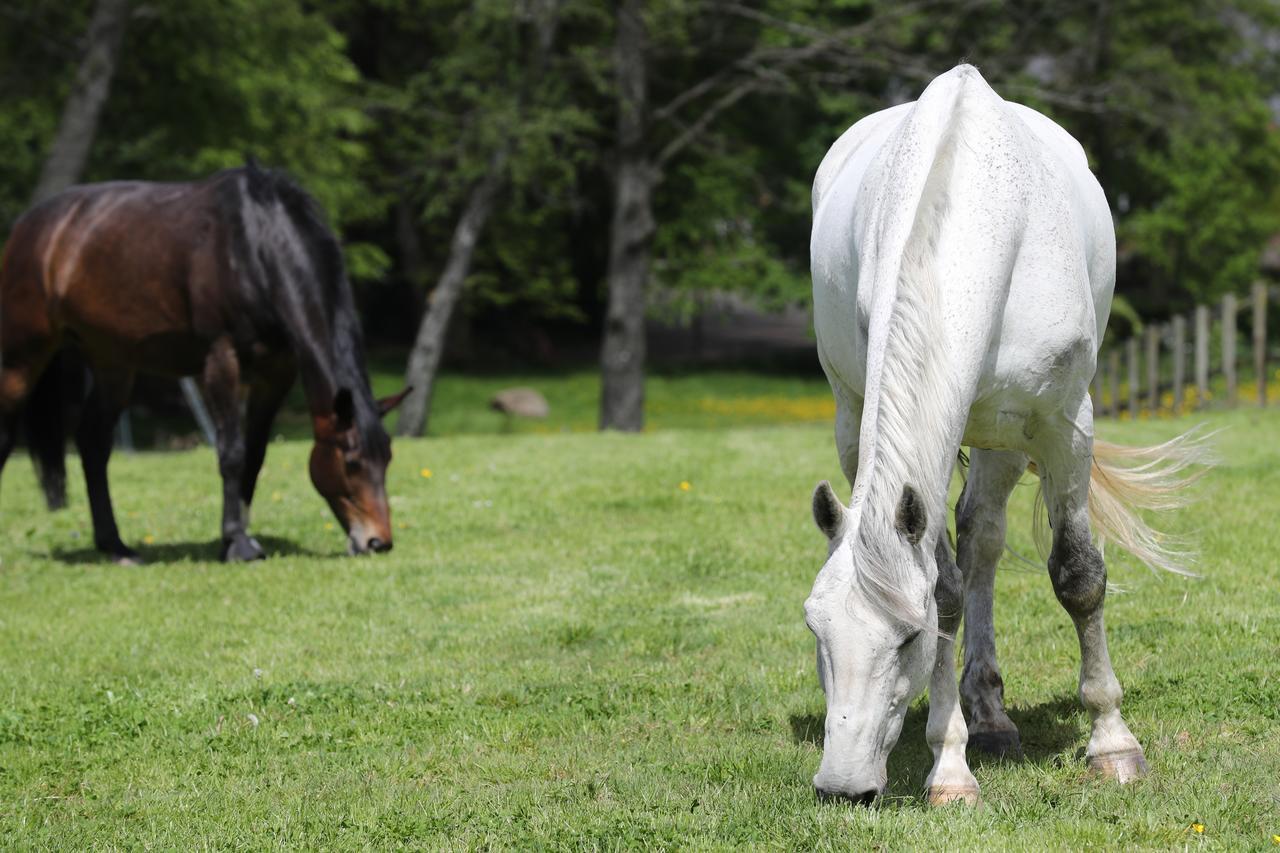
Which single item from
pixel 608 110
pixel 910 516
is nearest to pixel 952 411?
pixel 910 516

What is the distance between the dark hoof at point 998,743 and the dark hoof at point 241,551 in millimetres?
5876

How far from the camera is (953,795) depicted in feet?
14.4

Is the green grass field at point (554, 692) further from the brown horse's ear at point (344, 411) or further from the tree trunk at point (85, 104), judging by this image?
the tree trunk at point (85, 104)

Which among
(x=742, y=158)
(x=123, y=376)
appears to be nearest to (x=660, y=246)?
(x=742, y=158)

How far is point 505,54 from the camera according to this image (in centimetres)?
2188

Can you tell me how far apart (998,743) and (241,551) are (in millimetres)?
6028

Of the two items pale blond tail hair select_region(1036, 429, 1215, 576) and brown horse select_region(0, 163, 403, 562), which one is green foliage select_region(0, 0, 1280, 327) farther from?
pale blond tail hair select_region(1036, 429, 1215, 576)

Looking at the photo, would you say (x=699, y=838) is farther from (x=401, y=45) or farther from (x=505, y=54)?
(x=401, y=45)

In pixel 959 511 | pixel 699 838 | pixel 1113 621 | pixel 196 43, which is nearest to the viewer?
pixel 699 838

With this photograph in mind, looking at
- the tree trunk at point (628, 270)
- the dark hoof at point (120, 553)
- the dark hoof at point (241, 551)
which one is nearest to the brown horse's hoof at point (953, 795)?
the dark hoof at point (241, 551)

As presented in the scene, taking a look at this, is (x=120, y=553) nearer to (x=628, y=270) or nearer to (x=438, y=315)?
(x=438, y=315)

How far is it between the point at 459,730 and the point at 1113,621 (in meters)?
3.20

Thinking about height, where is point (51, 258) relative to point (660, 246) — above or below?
above

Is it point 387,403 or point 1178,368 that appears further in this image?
point 1178,368
